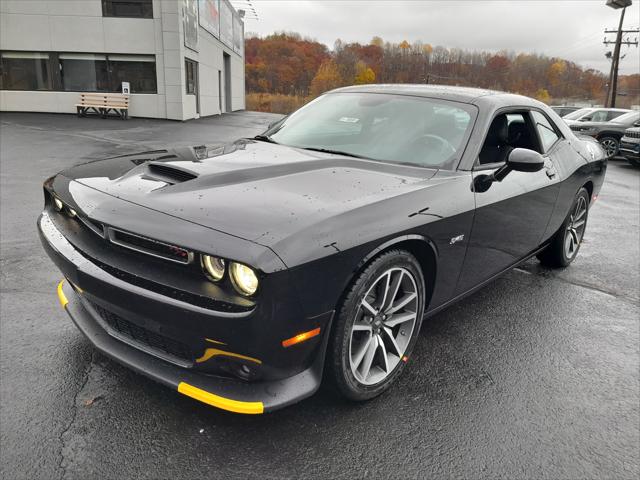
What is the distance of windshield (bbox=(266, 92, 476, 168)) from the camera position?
9.90 ft

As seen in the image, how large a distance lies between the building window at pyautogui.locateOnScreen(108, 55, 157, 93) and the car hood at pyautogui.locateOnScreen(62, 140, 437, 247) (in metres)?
19.4

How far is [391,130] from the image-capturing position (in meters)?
3.20

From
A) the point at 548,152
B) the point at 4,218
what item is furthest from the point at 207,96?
the point at 548,152

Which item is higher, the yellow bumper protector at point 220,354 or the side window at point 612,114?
the side window at point 612,114

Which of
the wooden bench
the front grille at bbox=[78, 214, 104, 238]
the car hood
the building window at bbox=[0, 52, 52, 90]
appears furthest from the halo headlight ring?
the building window at bbox=[0, 52, 52, 90]

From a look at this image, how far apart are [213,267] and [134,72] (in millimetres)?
21090

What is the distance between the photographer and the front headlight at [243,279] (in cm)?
184

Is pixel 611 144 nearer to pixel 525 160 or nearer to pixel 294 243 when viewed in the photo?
pixel 525 160

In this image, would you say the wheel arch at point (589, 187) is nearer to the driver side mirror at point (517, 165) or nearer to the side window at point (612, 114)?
the driver side mirror at point (517, 165)

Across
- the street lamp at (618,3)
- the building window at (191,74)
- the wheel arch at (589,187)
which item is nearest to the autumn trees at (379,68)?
the street lamp at (618,3)

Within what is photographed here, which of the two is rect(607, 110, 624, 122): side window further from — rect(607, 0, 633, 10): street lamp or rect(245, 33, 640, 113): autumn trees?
rect(245, 33, 640, 113): autumn trees

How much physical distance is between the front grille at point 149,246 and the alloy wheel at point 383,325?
800 millimetres

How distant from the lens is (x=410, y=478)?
2.00m

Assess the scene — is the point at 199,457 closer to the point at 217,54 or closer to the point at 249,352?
the point at 249,352
